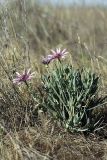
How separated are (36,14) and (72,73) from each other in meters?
7.54

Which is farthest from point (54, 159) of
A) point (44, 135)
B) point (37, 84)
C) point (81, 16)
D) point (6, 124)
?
point (81, 16)

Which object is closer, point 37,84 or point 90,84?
point 90,84

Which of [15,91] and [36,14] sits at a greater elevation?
[36,14]

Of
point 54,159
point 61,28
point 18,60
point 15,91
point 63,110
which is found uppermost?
point 61,28

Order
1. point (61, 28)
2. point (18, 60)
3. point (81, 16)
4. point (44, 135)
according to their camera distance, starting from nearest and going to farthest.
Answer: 1. point (44, 135)
2. point (18, 60)
3. point (61, 28)
4. point (81, 16)

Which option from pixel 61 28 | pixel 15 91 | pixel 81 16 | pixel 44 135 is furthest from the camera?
pixel 81 16

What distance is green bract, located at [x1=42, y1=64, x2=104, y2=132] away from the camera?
3.94 meters

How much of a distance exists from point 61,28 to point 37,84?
20.9 ft

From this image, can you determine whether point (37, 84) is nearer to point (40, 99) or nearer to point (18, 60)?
point (18, 60)

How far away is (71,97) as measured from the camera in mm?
3939

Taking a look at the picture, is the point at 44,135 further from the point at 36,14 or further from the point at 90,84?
the point at 36,14

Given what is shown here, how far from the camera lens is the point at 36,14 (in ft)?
37.4

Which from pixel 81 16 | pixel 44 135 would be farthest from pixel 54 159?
pixel 81 16

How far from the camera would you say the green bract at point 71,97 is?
12.9ft
